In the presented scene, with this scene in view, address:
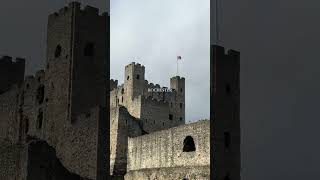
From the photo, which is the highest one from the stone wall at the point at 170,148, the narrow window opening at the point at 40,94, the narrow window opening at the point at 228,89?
the narrow window opening at the point at 228,89

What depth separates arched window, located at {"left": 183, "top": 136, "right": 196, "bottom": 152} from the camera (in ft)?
117

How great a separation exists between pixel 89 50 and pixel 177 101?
126 ft

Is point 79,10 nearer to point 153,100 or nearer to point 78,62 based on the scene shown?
point 78,62

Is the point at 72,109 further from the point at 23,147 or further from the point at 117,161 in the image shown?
the point at 117,161

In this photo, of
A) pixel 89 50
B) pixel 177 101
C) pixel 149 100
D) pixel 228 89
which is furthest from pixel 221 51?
pixel 177 101

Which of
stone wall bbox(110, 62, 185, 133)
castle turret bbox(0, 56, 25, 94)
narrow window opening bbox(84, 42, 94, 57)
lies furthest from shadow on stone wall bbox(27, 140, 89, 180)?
stone wall bbox(110, 62, 185, 133)

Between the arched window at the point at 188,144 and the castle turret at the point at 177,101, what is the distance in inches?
1006

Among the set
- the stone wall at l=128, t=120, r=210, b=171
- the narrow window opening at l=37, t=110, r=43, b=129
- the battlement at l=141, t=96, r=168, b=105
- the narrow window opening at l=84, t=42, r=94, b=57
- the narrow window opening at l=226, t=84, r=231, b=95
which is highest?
the battlement at l=141, t=96, r=168, b=105

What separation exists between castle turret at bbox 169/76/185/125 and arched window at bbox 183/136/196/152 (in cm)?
2554

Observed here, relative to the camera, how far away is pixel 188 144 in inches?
1425

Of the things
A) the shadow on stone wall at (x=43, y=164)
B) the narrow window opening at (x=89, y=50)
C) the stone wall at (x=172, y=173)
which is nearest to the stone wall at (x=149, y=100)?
the stone wall at (x=172, y=173)

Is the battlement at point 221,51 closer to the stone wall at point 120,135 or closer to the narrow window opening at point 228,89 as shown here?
the narrow window opening at point 228,89

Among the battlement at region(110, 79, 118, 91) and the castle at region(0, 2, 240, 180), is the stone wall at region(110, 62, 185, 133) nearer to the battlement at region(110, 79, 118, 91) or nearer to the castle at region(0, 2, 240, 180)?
the battlement at region(110, 79, 118, 91)

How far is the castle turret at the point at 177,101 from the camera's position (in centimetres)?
6356
